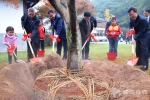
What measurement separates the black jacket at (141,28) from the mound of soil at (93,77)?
2447 mm

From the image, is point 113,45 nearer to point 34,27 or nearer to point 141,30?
point 141,30

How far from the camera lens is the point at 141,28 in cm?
561

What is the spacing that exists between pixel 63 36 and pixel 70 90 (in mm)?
4946

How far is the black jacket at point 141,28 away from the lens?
18.1ft

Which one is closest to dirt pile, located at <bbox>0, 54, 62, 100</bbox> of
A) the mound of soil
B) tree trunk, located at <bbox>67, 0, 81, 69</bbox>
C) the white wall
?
the mound of soil

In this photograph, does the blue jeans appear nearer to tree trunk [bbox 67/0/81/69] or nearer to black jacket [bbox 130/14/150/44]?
black jacket [bbox 130/14/150/44]

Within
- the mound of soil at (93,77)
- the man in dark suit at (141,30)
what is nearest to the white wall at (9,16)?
the man in dark suit at (141,30)

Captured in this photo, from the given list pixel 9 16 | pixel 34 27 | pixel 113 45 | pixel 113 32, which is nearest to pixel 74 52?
pixel 34 27

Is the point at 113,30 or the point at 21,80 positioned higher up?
the point at 113,30

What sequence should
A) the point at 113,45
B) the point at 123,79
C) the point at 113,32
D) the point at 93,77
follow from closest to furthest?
the point at 93,77 < the point at 123,79 < the point at 113,32 < the point at 113,45

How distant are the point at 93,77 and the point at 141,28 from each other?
358cm

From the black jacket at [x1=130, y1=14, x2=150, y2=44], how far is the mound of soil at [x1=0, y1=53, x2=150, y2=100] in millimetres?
2447

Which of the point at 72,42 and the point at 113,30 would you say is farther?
the point at 113,30

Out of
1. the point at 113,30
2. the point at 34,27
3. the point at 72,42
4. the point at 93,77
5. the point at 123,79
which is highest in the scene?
the point at 34,27
